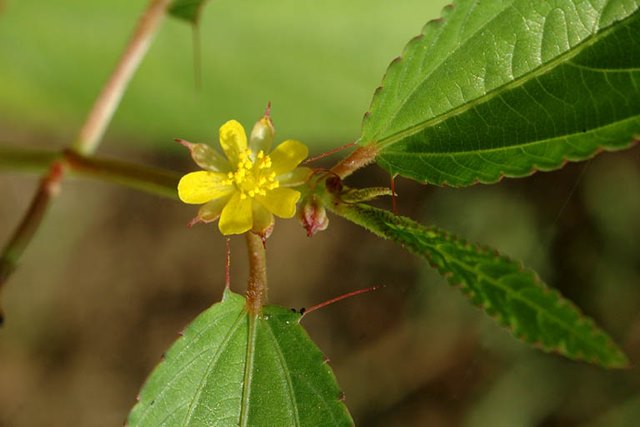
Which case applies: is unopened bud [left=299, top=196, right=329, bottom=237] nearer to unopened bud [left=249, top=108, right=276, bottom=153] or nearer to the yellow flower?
the yellow flower

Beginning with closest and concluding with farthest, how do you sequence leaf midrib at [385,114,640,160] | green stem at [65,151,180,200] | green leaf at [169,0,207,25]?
leaf midrib at [385,114,640,160], green stem at [65,151,180,200], green leaf at [169,0,207,25]

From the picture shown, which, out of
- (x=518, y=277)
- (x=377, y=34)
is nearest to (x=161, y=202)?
(x=377, y=34)

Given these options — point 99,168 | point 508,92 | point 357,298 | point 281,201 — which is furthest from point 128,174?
point 357,298

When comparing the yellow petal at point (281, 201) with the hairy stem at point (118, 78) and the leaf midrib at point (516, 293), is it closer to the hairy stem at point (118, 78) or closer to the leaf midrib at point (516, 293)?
the leaf midrib at point (516, 293)

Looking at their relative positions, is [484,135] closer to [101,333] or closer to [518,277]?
[518,277]

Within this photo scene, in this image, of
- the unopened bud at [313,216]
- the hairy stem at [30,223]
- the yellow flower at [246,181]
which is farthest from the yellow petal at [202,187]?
the hairy stem at [30,223]

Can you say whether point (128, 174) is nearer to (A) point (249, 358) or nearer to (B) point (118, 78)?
(B) point (118, 78)

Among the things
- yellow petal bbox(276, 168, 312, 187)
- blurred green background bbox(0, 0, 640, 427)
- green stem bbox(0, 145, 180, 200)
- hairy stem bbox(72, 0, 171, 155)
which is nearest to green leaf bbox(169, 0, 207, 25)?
hairy stem bbox(72, 0, 171, 155)
